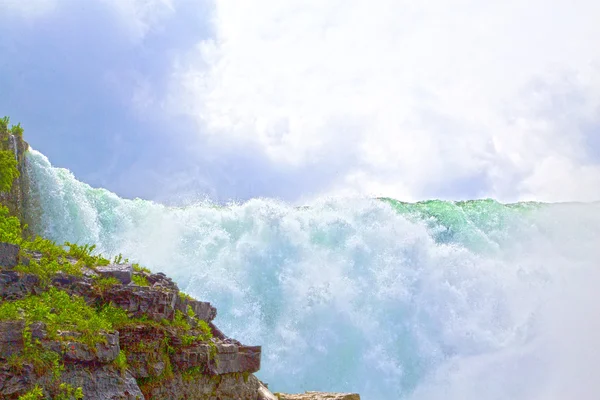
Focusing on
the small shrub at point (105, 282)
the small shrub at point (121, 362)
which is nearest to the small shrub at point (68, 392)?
the small shrub at point (121, 362)

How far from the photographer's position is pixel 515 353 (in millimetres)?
30562

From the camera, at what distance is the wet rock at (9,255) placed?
35.4ft

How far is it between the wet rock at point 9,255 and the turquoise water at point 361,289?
13.5 meters

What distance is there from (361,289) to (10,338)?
75.3ft

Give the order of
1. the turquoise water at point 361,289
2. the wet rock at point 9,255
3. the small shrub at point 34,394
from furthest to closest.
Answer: the turquoise water at point 361,289
the wet rock at point 9,255
the small shrub at point 34,394

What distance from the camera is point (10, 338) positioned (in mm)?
9508

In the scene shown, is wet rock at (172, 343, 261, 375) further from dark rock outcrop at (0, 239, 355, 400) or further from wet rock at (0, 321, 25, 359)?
wet rock at (0, 321, 25, 359)

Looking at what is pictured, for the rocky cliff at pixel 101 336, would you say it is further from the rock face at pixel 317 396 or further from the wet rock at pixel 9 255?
the rock face at pixel 317 396

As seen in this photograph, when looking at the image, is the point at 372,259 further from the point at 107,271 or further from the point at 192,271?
the point at 107,271

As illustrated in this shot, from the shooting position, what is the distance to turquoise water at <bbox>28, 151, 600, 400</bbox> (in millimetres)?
28422

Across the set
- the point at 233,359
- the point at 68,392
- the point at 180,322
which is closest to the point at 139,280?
the point at 180,322

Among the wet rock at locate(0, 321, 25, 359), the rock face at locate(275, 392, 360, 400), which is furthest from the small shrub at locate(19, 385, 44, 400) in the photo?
the rock face at locate(275, 392, 360, 400)

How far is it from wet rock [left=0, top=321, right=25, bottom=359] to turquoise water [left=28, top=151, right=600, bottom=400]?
49.7 feet

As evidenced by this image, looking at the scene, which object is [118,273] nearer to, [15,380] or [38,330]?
[38,330]
